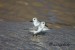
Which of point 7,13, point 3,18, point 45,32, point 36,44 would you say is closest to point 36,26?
point 45,32

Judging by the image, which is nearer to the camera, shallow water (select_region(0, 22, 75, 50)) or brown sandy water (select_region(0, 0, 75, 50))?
shallow water (select_region(0, 22, 75, 50))

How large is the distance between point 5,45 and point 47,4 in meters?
6.58

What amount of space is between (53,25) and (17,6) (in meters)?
3.36

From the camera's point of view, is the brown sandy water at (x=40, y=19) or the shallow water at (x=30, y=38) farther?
the brown sandy water at (x=40, y=19)

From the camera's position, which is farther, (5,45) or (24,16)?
(24,16)

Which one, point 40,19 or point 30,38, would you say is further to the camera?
point 40,19

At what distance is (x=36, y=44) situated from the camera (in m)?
7.64

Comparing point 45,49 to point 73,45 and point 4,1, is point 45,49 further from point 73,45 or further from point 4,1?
point 4,1

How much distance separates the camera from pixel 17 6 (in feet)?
42.5

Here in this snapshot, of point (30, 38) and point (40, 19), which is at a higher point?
point (30, 38)

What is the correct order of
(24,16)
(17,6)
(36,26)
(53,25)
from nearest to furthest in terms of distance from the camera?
(36,26), (53,25), (24,16), (17,6)

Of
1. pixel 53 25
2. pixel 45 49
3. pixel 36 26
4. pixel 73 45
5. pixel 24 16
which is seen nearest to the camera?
pixel 45 49

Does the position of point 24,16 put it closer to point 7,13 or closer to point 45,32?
point 7,13

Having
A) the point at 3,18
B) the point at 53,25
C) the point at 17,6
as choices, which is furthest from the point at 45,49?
the point at 17,6
